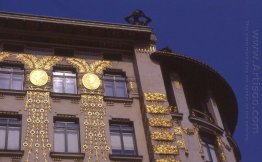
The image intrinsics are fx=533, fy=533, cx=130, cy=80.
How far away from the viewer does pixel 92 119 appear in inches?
904

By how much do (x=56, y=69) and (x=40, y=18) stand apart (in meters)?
2.80

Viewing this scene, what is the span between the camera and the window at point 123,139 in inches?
883

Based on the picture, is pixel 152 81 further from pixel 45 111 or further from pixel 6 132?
pixel 6 132

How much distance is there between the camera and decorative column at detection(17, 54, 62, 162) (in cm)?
2112

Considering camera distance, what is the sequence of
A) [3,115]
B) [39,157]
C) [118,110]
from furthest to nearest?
[118,110] → [3,115] → [39,157]

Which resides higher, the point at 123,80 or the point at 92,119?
the point at 123,80

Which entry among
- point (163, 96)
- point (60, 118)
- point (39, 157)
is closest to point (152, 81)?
point (163, 96)

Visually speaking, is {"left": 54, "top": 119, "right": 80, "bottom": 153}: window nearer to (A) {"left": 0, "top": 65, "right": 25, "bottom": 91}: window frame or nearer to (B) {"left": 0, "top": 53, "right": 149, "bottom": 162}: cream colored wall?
(B) {"left": 0, "top": 53, "right": 149, "bottom": 162}: cream colored wall

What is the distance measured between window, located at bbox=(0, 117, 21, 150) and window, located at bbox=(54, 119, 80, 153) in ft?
5.07

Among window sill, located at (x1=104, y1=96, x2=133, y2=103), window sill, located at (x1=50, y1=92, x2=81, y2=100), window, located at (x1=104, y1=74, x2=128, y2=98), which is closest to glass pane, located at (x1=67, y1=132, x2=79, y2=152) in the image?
window sill, located at (x1=50, y1=92, x2=81, y2=100)

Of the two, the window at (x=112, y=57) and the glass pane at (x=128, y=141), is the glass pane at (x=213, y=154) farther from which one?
the window at (x=112, y=57)

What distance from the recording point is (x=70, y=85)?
977 inches

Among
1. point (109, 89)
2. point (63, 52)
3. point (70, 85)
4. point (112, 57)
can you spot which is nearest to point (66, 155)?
point (70, 85)

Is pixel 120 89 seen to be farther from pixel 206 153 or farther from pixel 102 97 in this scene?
pixel 206 153
